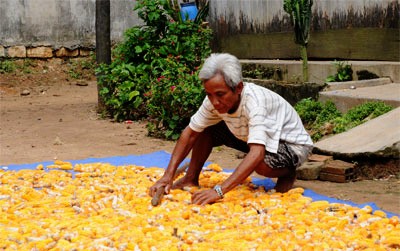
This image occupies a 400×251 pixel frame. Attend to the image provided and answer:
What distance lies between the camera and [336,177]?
4660 mm

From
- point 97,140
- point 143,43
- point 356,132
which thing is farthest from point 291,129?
point 143,43

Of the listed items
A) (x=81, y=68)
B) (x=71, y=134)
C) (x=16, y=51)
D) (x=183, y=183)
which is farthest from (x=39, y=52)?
(x=183, y=183)

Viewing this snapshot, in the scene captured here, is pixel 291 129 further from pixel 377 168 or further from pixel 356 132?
pixel 356 132

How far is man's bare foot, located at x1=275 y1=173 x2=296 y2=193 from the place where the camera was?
4088 mm

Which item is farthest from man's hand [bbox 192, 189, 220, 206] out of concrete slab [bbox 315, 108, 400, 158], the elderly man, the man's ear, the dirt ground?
concrete slab [bbox 315, 108, 400, 158]

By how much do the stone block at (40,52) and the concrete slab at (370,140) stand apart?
840 centimetres

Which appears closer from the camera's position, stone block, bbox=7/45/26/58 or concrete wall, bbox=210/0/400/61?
concrete wall, bbox=210/0/400/61

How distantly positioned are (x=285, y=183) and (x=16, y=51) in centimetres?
933

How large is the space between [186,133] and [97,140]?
8.94 feet

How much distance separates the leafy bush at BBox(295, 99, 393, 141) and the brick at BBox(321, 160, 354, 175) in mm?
1037

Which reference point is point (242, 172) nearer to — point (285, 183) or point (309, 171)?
point (285, 183)

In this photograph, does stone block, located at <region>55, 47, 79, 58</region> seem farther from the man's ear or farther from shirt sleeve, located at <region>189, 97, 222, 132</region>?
the man's ear

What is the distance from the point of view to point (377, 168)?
477cm

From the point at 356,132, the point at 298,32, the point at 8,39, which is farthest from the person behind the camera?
the point at 8,39
